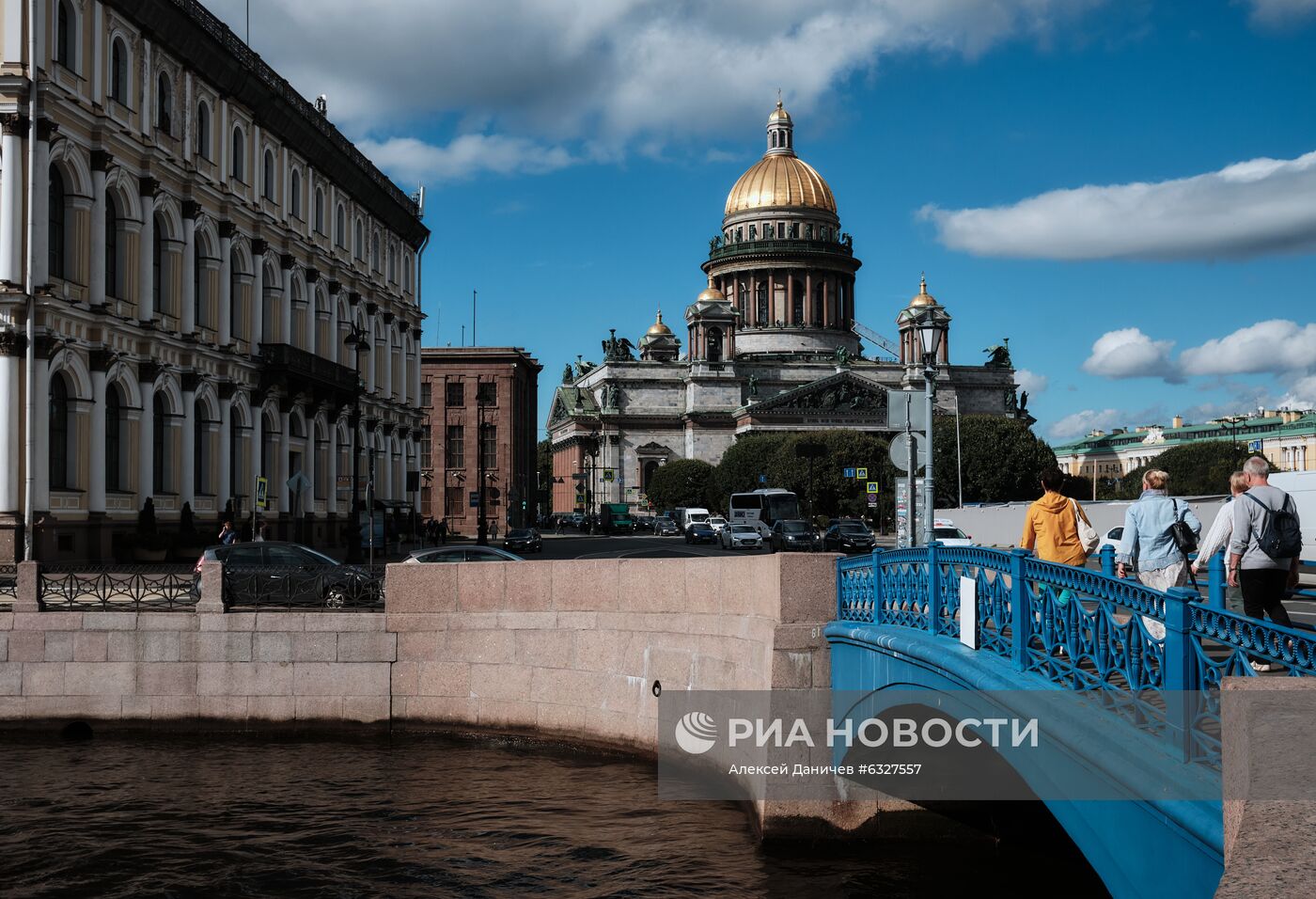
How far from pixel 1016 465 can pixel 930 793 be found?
305 ft

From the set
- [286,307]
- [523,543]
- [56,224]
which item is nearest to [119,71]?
[56,224]

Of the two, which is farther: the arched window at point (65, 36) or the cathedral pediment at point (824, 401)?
the cathedral pediment at point (824, 401)

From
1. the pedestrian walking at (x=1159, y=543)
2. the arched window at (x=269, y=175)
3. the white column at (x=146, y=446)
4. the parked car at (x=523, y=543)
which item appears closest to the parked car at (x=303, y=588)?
the pedestrian walking at (x=1159, y=543)

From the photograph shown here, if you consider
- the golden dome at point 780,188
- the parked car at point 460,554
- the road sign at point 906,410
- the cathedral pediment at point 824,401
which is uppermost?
the golden dome at point 780,188

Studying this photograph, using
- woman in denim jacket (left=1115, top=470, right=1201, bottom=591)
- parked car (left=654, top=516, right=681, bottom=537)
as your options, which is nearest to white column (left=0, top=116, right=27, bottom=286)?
woman in denim jacket (left=1115, top=470, right=1201, bottom=591)

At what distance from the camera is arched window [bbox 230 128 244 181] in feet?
143

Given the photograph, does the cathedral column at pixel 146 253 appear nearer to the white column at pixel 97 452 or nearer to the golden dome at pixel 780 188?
the white column at pixel 97 452

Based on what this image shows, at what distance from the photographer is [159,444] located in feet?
127

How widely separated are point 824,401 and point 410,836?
119489 mm

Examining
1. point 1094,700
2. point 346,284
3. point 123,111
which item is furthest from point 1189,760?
point 346,284

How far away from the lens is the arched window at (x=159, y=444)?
38344 millimetres

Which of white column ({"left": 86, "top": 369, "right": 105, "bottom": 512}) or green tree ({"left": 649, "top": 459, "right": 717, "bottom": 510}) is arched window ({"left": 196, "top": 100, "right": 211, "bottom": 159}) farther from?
green tree ({"left": 649, "top": 459, "right": 717, "bottom": 510})

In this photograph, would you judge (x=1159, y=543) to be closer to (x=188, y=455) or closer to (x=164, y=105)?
(x=188, y=455)

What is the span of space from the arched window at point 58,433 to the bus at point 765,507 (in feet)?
143
